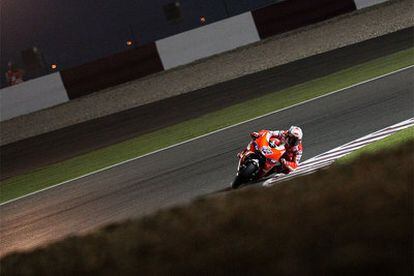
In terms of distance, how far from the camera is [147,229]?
58.5 inches

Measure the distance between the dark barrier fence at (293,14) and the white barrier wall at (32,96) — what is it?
5400 millimetres

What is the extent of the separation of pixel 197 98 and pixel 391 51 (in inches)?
187

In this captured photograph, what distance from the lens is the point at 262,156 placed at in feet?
31.4

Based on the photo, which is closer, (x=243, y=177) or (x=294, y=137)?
(x=243, y=177)

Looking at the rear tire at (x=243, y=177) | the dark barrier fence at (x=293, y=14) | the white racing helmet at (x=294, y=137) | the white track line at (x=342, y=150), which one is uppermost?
the dark barrier fence at (x=293, y=14)

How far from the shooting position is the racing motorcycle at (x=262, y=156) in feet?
31.0

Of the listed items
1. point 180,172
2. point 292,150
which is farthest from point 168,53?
point 292,150

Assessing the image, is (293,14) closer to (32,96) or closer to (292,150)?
(32,96)

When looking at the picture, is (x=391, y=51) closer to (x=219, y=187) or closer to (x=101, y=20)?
(x=101, y=20)

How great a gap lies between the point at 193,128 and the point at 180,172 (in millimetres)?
4312

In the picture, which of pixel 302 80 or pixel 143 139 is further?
pixel 302 80

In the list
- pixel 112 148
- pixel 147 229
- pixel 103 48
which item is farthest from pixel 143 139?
pixel 147 229

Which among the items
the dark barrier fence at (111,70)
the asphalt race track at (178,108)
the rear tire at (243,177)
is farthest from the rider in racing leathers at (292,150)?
the dark barrier fence at (111,70)

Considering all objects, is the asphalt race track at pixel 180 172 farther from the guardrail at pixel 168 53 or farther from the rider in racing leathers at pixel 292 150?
the guardrail at pixel 168 53
